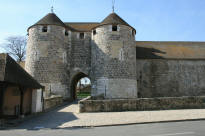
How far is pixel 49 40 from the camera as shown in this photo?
1838 cm

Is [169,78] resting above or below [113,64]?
below

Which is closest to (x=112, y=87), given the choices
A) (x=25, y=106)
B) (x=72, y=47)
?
(x=72, y=47)

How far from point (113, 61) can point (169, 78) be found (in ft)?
24.6

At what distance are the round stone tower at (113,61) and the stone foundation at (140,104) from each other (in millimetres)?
4941

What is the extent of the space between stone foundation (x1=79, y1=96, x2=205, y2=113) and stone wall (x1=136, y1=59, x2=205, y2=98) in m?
7.72

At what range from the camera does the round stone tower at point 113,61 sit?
1691 cm

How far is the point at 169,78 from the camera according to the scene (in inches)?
814

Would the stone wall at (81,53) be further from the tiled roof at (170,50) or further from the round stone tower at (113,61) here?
the tiled roof at (170,50)

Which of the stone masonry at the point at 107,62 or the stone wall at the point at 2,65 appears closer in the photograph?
the stone wall at the point at 2,65

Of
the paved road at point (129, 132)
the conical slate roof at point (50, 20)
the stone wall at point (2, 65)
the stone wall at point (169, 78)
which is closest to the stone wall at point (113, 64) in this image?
the stone wall at point (169, 78)

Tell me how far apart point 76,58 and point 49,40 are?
3.37 m

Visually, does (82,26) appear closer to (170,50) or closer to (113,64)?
(113,64)

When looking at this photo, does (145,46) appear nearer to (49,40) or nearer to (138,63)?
(138,63)

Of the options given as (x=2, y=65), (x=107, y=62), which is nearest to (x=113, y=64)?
(x=107, y=62)
